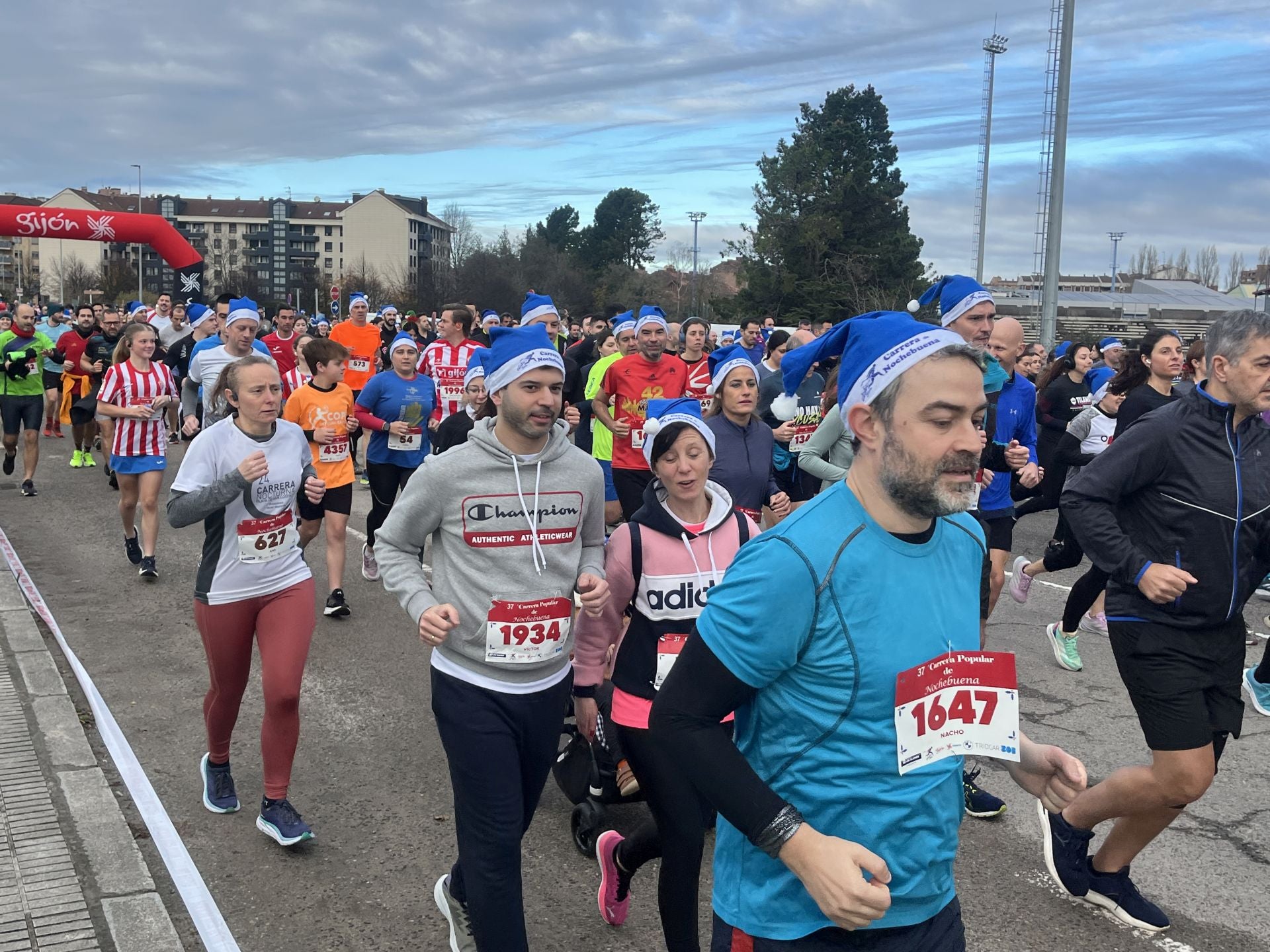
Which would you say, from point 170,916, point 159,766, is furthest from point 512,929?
A: point 159,766

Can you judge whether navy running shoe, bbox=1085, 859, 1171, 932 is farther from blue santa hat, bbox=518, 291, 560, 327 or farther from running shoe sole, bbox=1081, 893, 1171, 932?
blue santa hat, bbox=518, 291, 560, 327

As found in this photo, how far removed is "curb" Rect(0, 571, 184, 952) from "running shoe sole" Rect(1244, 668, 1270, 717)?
5720mm

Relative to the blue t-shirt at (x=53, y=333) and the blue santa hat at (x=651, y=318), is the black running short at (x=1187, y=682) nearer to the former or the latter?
the blue santa hat at (x=651, y=318)

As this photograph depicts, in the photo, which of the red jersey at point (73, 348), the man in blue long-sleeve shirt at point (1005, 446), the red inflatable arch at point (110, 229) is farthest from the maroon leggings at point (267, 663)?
the red inflatable arch at point (110, 229)

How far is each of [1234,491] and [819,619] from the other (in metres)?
2.53

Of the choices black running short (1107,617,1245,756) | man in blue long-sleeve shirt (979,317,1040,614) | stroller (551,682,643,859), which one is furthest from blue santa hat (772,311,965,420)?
man in blue long-sleeve shirt (979,317,1040,614)

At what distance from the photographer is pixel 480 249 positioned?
Result: 272 feet

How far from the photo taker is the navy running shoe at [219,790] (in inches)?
192

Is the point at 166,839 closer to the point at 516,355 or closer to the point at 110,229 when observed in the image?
the point at 516,355

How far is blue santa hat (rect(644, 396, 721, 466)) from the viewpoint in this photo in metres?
4.24

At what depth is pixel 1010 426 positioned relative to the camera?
6676 mm

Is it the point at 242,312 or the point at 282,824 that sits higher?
the point at 242,312

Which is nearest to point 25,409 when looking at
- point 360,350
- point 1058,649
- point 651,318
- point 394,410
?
point 360,350

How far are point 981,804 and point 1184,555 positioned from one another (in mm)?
1665
